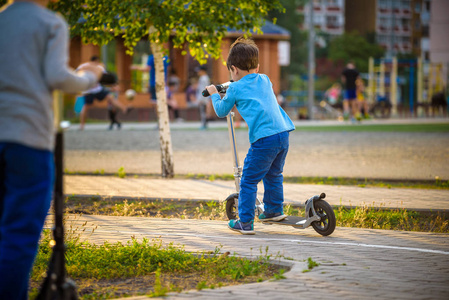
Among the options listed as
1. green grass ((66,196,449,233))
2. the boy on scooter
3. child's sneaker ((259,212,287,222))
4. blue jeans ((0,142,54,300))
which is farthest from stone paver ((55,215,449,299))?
blue jeans ((0,142,54,300))

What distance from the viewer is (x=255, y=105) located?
234 inches

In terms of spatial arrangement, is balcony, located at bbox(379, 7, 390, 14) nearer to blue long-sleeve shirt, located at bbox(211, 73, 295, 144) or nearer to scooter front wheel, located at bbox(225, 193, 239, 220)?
scooter front wheel, located at bbox(225, 193, 239, 220)

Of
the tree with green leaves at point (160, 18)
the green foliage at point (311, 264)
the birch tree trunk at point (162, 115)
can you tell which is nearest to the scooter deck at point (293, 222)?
the green foliage at point (311, 264)

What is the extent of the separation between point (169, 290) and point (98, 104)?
94.6 feet

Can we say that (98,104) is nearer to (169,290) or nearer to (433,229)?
(433,229)

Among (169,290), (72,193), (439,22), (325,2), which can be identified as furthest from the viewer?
(325,2)

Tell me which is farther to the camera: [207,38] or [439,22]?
[439,22]

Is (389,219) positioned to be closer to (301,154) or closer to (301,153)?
(301,154)

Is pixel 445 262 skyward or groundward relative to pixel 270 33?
groundward

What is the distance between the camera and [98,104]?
32406 mm

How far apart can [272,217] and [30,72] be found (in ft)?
11.4

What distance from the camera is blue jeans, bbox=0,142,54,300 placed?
3.20 m

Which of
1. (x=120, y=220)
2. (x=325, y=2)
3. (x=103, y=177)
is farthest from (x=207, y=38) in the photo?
(x=325, y=2)

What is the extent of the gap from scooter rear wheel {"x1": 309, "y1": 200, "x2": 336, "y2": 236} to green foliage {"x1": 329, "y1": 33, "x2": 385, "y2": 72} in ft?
242
